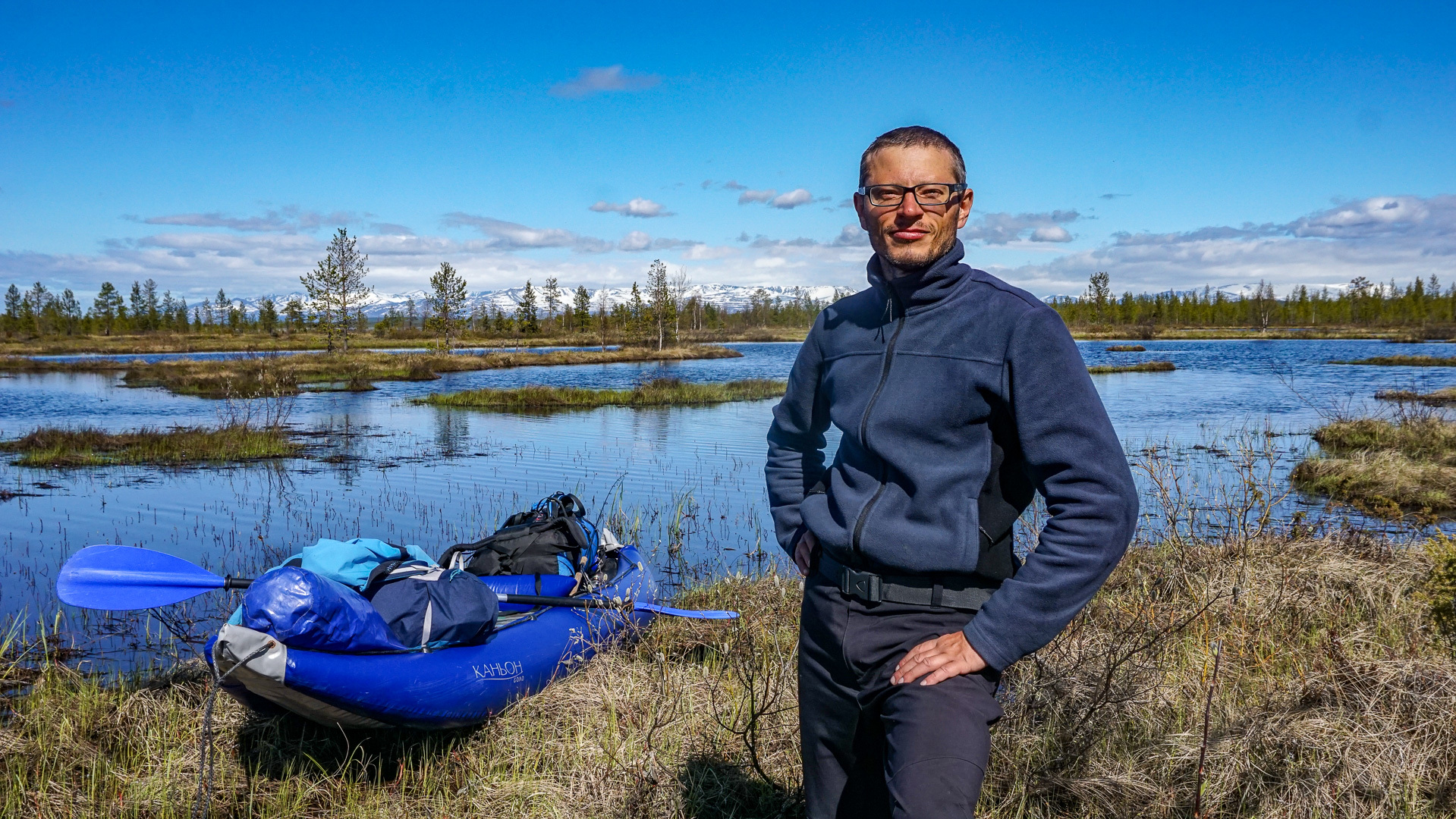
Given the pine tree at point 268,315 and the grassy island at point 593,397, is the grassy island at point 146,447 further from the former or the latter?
the pine tree at point 268,315

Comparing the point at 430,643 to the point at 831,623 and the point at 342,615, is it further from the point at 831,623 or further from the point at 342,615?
the point at 831,623

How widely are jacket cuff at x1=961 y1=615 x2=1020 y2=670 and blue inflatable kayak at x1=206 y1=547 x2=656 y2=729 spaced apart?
8.83ft

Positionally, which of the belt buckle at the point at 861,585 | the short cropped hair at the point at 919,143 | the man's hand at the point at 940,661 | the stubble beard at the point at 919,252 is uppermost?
the short cropped hair at the point at 919,143

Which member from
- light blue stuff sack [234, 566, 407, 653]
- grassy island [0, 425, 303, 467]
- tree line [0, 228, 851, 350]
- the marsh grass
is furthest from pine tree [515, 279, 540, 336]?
light blue stuff sack [234, 566, 407, 653]

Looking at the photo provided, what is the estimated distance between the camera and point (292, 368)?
117ft

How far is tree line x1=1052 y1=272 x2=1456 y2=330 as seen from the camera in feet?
330

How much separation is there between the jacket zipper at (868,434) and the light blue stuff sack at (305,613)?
255cm

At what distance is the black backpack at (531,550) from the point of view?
227 inches

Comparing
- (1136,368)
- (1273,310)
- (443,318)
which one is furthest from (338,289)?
(1273,310)

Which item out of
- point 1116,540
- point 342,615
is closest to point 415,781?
point 342,615

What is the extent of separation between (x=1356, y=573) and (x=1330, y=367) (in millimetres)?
38947

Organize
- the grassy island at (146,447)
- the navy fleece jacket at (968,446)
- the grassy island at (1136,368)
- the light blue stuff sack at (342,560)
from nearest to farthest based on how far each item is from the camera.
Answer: the navy fleece jacket at (968,446) < the light blue stuff sack at (342,560) < the grassy island at (146,447) < the grassy island at (1136,368)

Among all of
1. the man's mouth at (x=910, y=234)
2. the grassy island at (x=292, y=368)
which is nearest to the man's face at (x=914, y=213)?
the man's mouth at (x=910, y=234)

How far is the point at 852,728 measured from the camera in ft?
6.82
